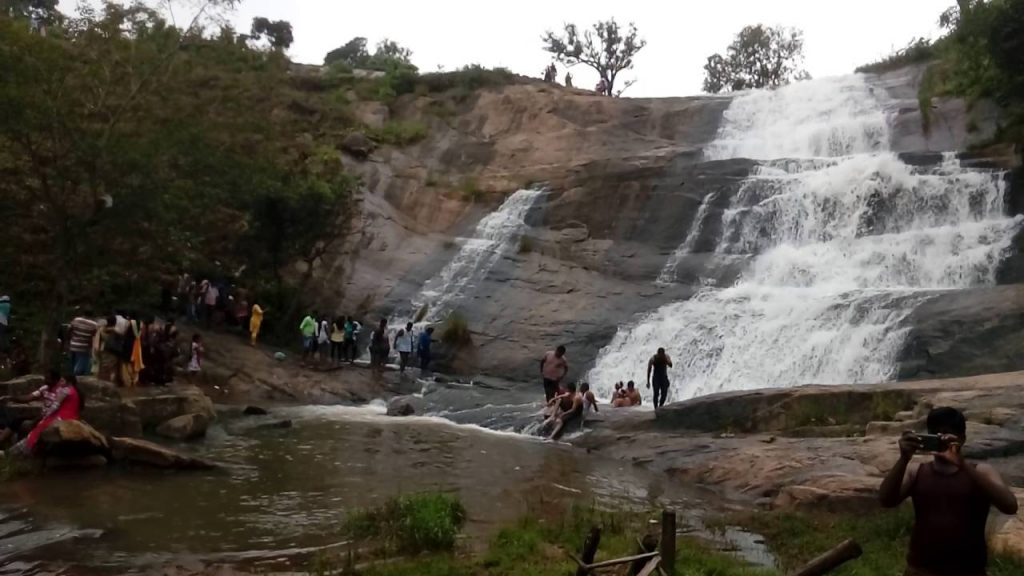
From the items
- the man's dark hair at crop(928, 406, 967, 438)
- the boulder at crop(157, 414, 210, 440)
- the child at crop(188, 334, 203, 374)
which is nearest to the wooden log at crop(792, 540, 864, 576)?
the man's dark hair at crop(928, 406, 967, 438)

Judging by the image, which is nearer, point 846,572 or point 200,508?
point 846,572

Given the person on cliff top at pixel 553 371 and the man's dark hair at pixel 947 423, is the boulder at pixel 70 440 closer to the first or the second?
the person on cliff top at pixel 553 371

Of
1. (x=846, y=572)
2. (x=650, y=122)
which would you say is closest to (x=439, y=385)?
(x=846, y=572)

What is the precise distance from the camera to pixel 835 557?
15.7ft

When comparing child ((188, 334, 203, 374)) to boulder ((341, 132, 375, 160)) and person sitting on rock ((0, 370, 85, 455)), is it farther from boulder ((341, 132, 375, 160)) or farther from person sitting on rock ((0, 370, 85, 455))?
boulder ((341, 132, 375, 160))

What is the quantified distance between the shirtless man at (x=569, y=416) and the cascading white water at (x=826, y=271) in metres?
4.75

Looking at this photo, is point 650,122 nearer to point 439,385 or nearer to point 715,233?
point 715,233

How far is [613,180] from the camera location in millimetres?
32406

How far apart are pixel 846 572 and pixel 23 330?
18571mm

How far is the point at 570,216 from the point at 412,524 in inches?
954

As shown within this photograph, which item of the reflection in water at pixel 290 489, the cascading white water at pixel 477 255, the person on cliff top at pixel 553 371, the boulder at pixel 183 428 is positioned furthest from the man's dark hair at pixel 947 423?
the cascading white water at pixel 477 255

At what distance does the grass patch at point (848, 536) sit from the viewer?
770 centimetres

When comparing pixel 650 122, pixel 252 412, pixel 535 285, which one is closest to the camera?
pixel 252 412

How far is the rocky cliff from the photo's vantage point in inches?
995
